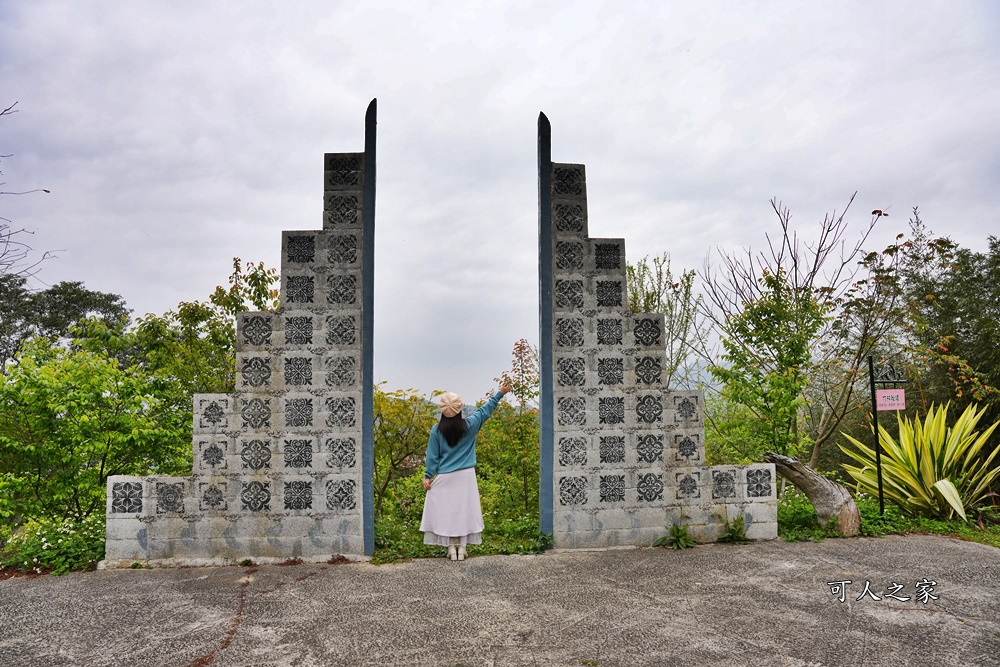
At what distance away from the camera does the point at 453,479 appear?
5.65 m

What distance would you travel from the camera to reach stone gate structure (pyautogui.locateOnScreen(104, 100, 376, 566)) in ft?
18.0

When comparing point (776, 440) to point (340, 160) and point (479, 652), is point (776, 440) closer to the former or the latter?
point (479, 652)

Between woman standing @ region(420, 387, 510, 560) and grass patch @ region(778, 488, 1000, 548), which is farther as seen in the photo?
grass patch @ region(778, 488, 1000, 548)

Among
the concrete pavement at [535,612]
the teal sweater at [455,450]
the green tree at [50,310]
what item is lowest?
the concrete pavement at [535,612]

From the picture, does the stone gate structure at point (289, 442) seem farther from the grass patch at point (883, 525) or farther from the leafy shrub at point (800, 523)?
the grass patch at point (883, 525)

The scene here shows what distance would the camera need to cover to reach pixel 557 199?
19.9 feet

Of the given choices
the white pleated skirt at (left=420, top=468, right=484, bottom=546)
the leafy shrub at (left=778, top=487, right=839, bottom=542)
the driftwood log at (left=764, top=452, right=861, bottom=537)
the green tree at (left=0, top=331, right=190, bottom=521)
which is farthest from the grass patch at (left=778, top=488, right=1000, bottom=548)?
the green tree at (left=0, top=331, right=190, bottom=521)

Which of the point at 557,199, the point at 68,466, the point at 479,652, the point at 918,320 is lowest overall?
the point at 479,652

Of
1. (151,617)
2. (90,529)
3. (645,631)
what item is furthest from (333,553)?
→ (645,631)

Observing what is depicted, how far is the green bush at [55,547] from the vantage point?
543cm

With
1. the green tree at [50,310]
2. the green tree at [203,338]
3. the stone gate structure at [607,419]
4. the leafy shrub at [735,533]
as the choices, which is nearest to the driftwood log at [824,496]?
the stone gate structure at [607,419]

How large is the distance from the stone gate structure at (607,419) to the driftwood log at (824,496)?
457mm

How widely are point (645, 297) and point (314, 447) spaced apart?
5590mm

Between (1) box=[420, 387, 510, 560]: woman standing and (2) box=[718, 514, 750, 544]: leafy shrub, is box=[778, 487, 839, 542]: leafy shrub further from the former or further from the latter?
(1) box=[420, 387, 510, 560]: woman standing
